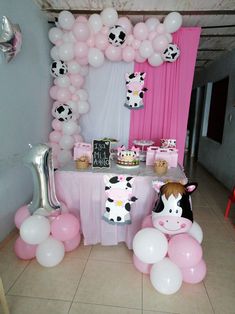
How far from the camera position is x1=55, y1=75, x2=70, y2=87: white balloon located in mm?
2754

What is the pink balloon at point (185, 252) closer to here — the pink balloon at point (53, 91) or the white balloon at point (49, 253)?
the white balloon at point (49, 253)

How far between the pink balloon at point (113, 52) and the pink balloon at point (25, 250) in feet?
7.38

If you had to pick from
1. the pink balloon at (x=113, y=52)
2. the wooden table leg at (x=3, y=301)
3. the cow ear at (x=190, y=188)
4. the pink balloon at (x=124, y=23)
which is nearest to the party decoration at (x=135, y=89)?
the pink balloon at (x=113, y=52)

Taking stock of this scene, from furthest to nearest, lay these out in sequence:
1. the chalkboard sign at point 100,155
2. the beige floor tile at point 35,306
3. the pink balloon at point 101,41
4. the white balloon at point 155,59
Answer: the white balloon at point 155,59 → the pink balloon at point 101,41 → the chalkboard sign at point 100,155 → the beige floor tile at point 35,306

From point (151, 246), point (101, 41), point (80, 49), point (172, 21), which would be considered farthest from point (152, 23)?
point (151, 246)

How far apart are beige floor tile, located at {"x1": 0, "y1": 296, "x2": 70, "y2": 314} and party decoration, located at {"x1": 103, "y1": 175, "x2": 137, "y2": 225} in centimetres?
71

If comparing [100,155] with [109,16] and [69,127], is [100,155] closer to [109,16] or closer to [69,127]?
[69,127]

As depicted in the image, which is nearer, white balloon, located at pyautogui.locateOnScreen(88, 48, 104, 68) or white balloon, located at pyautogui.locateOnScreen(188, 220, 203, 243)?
white balloon, located at pyautogui.locateOnScreen(188, 220, 203, 243)

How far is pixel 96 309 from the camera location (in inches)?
57.2

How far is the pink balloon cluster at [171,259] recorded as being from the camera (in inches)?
60.9

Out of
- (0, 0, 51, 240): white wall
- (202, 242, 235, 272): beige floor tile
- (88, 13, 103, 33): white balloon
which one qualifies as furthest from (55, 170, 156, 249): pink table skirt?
(88, 13, 103, 33): white balloon

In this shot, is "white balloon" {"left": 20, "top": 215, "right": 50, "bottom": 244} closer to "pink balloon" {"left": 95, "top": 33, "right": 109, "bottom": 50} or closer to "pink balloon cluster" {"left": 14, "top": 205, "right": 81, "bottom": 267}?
"pink balloon cluster" {"left": 14, "top": 205, "right": 81, "bottom": 267}

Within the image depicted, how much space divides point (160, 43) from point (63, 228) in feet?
7.35

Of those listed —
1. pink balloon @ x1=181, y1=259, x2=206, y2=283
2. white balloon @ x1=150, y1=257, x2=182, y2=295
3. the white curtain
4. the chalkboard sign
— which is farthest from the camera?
the white curtain
